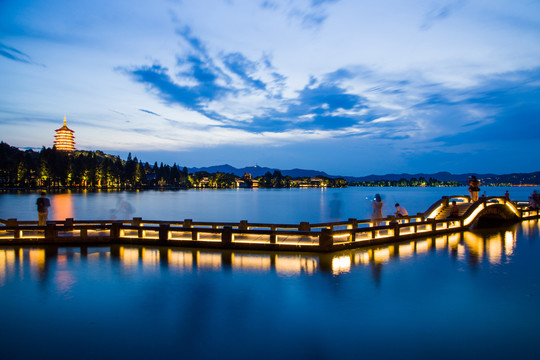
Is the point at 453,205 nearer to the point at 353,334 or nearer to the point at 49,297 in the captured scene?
the point at 353,334

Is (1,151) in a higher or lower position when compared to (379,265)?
higher

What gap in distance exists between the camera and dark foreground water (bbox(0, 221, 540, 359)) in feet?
23.6

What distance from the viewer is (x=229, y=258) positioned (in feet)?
48.2

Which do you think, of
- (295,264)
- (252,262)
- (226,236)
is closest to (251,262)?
(252,262)

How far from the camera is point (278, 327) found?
8211 millimetres

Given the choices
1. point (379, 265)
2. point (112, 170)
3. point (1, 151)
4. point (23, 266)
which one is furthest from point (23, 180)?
point (379, 265)

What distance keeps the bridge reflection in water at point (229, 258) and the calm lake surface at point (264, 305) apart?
0.08m

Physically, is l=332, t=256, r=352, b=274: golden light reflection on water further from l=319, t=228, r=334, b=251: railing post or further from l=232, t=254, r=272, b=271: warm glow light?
l=232, t=254, r=272, b=271: warm glow light

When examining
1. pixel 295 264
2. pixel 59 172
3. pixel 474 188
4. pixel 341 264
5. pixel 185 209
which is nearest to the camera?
pixel 295 264

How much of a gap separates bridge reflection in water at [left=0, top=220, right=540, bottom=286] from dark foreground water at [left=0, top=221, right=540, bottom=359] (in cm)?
8

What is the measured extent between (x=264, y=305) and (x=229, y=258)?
535 cm

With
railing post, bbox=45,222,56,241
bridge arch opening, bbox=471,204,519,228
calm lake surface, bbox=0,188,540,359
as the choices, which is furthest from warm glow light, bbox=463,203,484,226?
railing post, bbox=45,222,56,241

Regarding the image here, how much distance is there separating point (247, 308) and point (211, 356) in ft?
8.62

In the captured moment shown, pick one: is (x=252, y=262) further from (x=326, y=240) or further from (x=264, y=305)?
(x=264, y=305)
